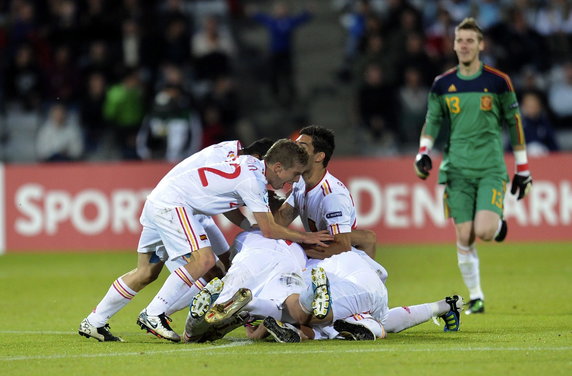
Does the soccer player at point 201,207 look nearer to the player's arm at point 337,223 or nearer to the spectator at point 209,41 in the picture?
the player's arm at point 337,223

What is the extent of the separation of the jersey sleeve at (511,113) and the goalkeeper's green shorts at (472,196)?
1.33 ft

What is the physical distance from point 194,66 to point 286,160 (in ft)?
41.5

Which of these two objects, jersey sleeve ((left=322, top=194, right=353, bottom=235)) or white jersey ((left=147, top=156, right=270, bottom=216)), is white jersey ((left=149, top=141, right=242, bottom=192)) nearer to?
white jersey ((left=147, top=156, right=270, bottom=216))

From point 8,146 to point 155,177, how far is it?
14.3ft

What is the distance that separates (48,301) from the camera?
11.9m

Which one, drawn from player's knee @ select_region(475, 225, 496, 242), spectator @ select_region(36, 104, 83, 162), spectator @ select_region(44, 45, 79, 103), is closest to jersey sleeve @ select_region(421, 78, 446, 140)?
player's knee @ select_region(475, 225, 496, 242)

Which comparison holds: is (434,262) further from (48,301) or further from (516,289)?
(48,301)

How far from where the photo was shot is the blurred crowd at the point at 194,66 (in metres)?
19.4

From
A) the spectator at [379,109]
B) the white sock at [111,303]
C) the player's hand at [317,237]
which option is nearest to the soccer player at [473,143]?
the player's hand at [317,237]

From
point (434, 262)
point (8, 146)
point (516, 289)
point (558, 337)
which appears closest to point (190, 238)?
point (558, 337)

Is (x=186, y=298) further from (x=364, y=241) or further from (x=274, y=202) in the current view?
(x=364, y=241)

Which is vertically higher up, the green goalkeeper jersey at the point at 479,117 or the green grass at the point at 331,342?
the green goalkeeper jersey at the point at 479,117

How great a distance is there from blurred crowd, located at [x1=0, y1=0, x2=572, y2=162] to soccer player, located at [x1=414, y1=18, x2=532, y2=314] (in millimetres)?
8444

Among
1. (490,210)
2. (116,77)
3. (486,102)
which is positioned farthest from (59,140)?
(490,210)
